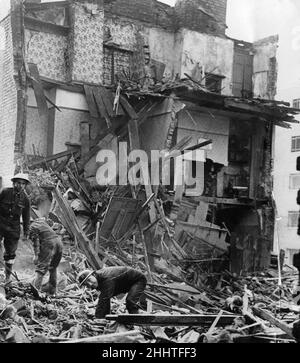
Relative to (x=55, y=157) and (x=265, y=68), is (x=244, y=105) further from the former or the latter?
(x=55, y=157)

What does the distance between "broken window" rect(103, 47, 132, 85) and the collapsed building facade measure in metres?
0.03

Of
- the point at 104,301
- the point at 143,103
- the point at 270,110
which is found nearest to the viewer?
the point at 104,301

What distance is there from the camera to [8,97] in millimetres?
13430

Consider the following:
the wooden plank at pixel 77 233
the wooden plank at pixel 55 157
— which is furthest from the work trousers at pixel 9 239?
the wooden plank at pixel 55 157

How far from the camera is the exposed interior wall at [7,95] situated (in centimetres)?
1320

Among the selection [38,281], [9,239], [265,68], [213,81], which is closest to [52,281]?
[38,281]

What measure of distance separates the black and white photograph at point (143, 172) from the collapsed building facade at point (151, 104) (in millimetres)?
40

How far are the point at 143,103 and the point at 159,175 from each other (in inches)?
82.2

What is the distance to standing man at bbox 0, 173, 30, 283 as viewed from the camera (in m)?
8.35

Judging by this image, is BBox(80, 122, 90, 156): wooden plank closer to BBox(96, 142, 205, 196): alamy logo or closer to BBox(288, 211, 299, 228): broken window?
BBox(96, 142, 205, 196): alamy logo

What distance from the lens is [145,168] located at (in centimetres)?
1357

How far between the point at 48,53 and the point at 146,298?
790cm

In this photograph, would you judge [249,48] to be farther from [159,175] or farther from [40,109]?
[40,109]
